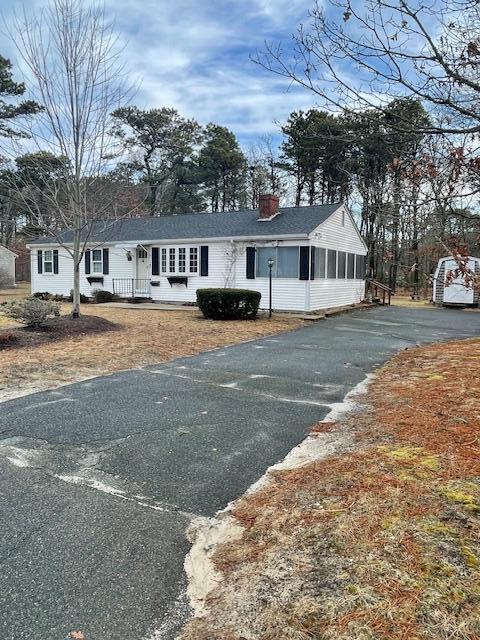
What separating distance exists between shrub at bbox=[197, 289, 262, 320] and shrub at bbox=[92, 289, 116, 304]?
7.31m

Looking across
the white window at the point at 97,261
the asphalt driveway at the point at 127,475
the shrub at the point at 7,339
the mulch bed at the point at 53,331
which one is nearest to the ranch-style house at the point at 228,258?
the white window at the point at 97,261

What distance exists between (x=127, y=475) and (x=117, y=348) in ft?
17.9

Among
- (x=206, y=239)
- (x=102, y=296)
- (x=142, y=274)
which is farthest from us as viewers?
(x=142, y=274)

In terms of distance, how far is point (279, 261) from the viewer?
53.4 feet

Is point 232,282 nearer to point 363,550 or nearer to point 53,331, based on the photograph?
point 53,331

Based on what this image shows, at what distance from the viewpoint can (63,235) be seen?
2225 centimetres

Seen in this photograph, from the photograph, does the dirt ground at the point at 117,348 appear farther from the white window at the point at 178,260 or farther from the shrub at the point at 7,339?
the white window at the point at 178,260

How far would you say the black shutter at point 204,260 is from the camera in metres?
17.9

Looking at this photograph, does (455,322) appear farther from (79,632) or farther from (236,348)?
(79,632)

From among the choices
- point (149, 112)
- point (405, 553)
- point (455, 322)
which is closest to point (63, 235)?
point (149, 112)

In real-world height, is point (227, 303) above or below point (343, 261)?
below

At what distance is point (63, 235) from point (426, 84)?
69.9ft

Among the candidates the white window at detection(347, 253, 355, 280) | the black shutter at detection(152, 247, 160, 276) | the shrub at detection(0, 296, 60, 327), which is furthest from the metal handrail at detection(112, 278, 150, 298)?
the shrub at detection(0, 296, 60, 327)

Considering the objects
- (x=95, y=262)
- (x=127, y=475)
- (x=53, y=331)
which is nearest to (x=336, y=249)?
(x=95, y=262)
